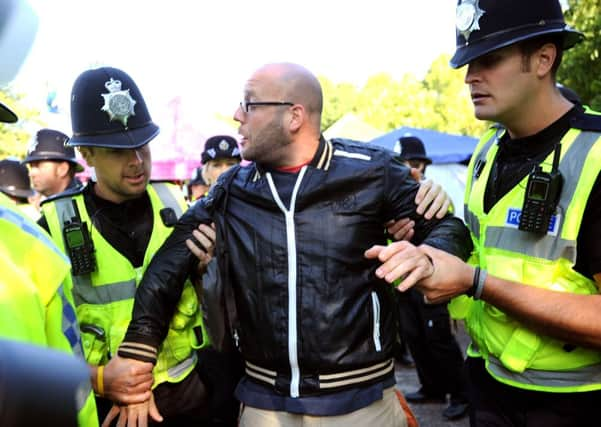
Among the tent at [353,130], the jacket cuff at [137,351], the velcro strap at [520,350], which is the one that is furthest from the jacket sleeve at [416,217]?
the tent at [353,130]

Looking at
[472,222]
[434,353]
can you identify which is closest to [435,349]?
[434,353]

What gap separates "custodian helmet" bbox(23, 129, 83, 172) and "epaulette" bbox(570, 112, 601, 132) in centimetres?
409

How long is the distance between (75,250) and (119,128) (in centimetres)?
61

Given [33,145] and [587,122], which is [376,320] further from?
[33,145]

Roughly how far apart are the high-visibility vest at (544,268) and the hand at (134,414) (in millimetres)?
1384

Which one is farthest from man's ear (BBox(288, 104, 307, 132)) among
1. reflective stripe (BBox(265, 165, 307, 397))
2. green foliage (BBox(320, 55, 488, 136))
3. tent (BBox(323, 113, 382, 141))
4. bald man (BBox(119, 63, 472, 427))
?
green foliage (BBox(320, 55, 488, 136))

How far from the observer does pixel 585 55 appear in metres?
6.13

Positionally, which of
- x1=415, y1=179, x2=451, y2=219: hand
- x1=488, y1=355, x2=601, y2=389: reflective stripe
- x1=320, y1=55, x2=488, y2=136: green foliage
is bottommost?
x1=320, y1=55, x2=488, y2=136: green foliage

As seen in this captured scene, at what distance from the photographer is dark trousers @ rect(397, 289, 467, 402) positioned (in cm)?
541

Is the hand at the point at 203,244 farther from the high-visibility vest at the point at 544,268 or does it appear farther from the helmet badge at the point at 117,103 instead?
the high-visibility vest at the point at 544,268

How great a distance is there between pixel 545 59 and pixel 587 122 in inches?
12.2

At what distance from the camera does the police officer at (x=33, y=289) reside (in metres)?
1.13

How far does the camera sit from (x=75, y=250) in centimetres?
251

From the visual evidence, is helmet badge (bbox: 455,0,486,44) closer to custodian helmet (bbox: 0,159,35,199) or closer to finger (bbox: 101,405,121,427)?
finger (bbox: 101,405,121,427)
